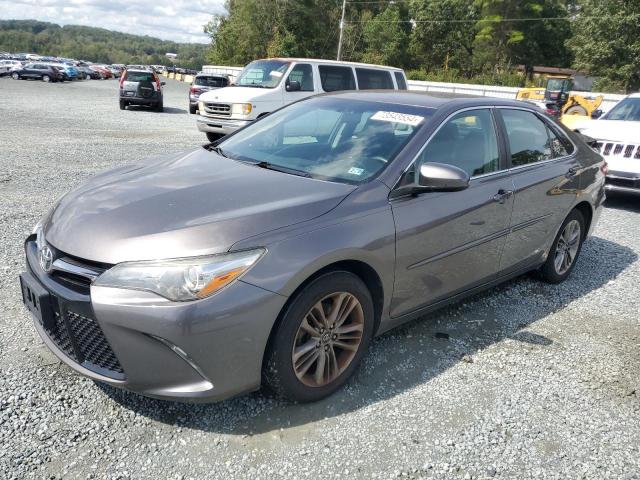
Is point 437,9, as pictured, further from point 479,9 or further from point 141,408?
point 141,408

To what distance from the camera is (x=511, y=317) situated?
14.0 feet

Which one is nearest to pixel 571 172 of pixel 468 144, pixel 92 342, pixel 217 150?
pixel 468 144

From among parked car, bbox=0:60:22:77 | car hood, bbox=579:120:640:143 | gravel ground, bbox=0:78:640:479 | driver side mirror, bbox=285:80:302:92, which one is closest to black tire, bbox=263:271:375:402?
gravel ground, bbox=0:78:640:479

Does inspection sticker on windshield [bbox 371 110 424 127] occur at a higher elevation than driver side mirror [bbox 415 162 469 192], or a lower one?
higher

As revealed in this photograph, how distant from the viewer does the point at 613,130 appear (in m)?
8.57

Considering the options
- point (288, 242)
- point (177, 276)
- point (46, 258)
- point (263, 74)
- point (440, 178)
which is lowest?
point (46, 258)

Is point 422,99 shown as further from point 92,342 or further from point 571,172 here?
point 92,342

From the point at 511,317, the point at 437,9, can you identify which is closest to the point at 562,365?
the point at 511,317

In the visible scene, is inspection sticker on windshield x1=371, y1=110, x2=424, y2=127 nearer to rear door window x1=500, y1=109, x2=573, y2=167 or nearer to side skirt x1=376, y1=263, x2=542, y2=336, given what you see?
rear door window x1=500, y1=109, x2=573, y2=167

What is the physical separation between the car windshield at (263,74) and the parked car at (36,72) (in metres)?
36.0

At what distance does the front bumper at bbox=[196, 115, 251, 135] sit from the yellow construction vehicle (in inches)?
314

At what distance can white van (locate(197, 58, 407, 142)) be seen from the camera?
11570 millimetres

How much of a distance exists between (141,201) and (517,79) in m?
47.3

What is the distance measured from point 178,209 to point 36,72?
46.1 m
